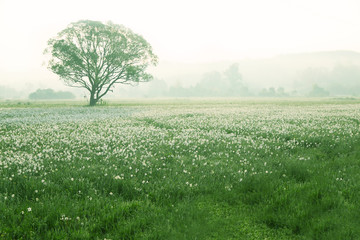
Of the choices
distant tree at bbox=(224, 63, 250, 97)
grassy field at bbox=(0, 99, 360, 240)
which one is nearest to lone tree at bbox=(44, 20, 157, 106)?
grassy field at bbox=(0, 99, 360, 240)

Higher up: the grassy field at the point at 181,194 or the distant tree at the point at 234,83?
the distant tree at the point at 234,83

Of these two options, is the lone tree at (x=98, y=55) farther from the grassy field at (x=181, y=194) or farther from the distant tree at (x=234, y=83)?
the distant tree at (x=234, y=83)

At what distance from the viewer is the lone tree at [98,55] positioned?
134 ft

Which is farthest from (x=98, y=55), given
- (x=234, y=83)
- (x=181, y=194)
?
(x=234, y=83)

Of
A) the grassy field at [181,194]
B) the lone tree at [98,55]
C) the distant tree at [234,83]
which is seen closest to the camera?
the grassy field at [181,194]

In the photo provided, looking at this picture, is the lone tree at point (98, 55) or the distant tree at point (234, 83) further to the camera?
the distant tree at point (234, 83)

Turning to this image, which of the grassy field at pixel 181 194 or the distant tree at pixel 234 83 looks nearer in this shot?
the grassy field at pixel 181 194

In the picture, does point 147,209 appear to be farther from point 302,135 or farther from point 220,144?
point 302,135

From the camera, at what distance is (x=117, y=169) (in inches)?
266

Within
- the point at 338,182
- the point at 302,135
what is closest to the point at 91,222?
the point at 338,182

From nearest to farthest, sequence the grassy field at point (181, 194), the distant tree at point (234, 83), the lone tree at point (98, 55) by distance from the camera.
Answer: the grassy field at point (181, 194), the lone tree at point (98, 55), the distant tree at point (234, 83)

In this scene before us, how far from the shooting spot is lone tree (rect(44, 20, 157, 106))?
40.8 metres

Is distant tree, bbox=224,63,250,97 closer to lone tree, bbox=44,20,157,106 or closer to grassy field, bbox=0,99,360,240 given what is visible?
lone tree, bbox=44,20,157,106

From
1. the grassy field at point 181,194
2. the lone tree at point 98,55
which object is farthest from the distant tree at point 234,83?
the grassy field at point 181,194
